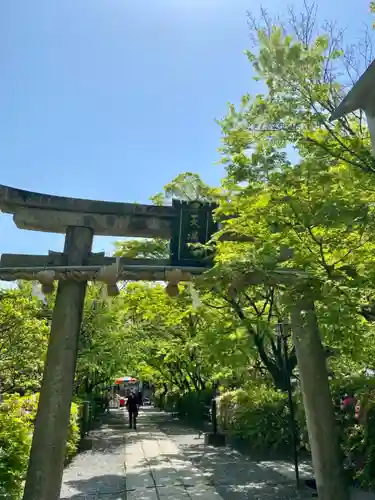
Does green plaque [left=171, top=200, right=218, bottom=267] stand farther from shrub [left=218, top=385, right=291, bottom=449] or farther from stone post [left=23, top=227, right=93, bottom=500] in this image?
shrub [left=218, top=385, right=291, bottom=449]

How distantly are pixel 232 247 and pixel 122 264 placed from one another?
196cm

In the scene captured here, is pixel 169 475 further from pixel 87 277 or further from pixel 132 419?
pixel 132 419

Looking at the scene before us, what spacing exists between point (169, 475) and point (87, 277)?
560 centimetres

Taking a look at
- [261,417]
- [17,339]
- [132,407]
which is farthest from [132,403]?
[17,339]

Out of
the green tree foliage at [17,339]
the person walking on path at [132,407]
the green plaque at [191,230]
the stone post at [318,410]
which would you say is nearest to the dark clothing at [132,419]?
the person walking on path at [132,407]

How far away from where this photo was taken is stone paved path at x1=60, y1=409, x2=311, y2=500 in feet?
27.4

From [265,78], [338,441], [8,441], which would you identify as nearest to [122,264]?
[8,441]

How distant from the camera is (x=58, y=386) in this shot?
7.19 metres

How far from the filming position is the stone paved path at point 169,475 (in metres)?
8.34

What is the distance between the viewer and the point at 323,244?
6.42 m

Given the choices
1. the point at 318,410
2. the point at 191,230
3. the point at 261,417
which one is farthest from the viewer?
the point at 261,417

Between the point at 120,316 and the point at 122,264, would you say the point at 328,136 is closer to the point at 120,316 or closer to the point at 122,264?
the point at 122,264

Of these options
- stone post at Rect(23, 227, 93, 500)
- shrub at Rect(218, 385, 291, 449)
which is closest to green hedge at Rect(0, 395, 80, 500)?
stone post at Rect(23, 227, 93, 500)

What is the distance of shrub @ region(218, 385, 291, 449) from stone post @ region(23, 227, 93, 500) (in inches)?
259
